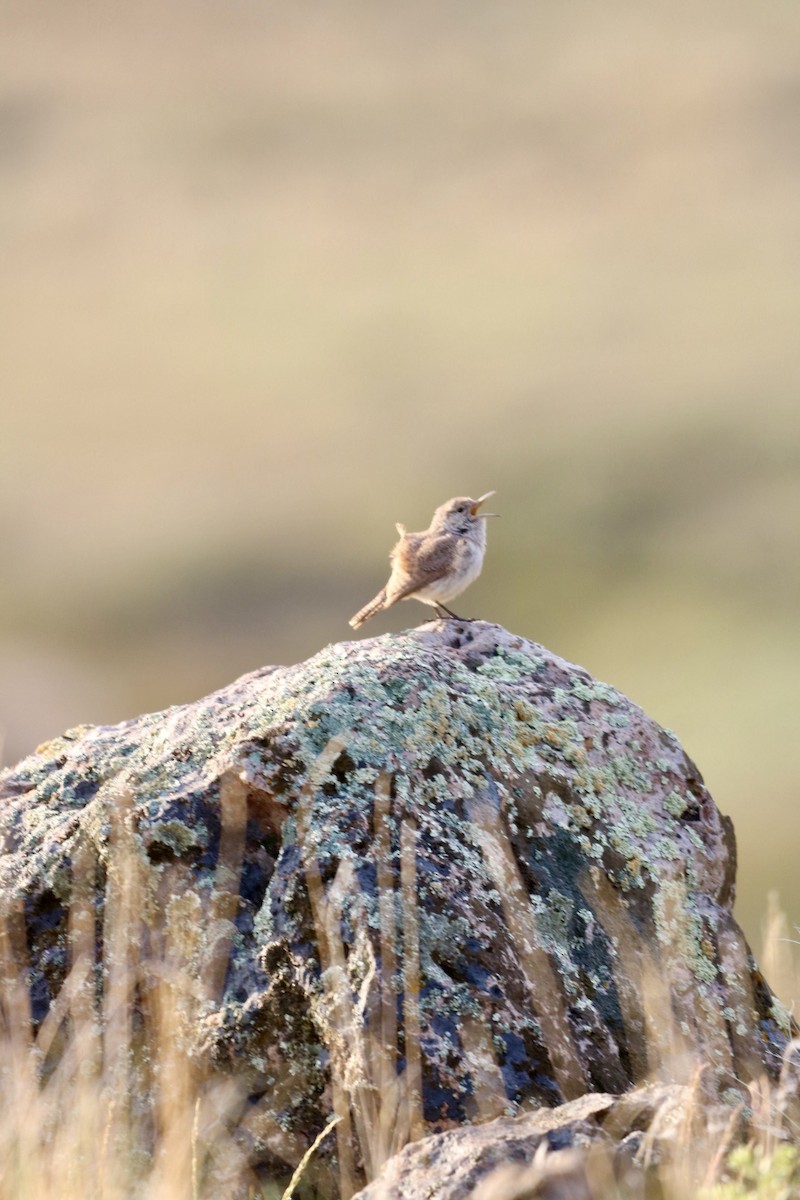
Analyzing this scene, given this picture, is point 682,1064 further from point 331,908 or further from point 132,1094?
point 132,1094

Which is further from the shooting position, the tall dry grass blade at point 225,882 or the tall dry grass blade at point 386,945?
the tall dry grass blade at point 225,882

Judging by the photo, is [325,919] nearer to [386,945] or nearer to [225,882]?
[386,945]

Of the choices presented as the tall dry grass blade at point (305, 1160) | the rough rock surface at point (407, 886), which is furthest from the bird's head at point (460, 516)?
the tall dry grass blade at point (305, 1160)

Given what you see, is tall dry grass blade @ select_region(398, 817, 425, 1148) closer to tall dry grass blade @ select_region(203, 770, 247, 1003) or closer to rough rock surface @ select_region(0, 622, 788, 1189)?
rough rock surface @ select_region(0, 622, 788, 1189)

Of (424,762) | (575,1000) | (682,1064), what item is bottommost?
(682,1064)

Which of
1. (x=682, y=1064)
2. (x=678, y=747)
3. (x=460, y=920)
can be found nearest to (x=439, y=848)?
(x=460, y=920)

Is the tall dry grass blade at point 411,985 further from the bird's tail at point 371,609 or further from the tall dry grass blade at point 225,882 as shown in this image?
the bird's tail at point 371,609
